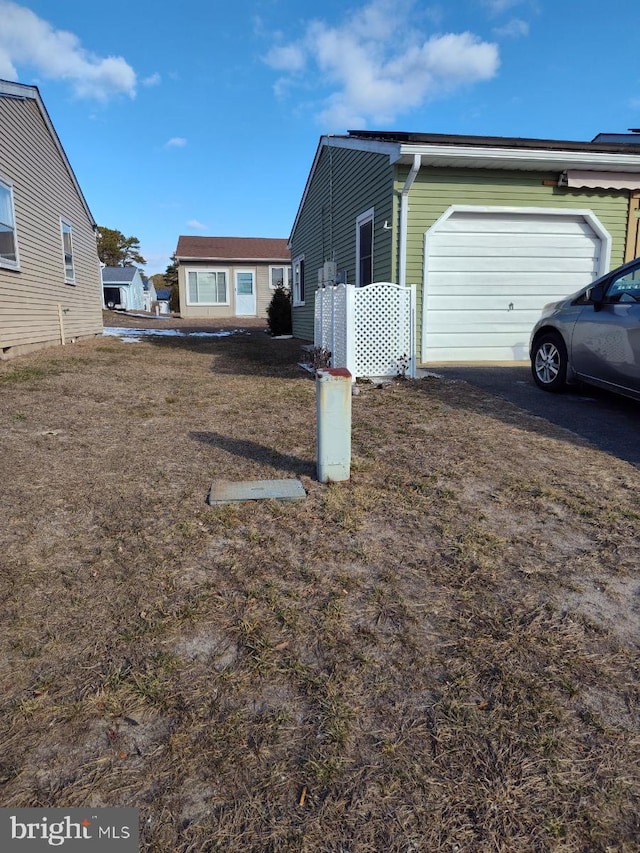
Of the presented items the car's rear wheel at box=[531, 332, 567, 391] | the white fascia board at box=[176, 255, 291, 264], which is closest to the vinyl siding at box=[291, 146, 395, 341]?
the car's rear wheel at box=[531, 332, 567, 391]

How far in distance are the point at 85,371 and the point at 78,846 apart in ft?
26.7

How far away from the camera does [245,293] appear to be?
93.8 feet

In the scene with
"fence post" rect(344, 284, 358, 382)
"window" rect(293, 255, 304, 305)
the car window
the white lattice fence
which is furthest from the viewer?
"window" rect(293, 255, 304, 305)

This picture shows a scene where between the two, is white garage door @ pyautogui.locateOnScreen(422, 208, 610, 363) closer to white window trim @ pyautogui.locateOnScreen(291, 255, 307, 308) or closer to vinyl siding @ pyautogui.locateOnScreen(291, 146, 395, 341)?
vinyl siding @ pyautogui.locateOnScreen(291, 146, 395, 341)

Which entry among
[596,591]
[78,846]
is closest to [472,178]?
[596,591]

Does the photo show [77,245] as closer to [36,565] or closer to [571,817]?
[36,565]

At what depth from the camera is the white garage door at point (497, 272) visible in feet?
28.5

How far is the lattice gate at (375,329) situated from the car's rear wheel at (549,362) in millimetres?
1735

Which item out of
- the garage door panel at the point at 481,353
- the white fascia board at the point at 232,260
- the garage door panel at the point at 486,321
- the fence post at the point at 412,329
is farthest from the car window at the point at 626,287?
the white fascia board at the point at 232,260

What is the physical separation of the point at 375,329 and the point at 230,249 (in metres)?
22.7

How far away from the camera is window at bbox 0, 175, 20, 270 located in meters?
9.29

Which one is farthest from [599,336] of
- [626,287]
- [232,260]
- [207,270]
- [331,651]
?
[207,270]

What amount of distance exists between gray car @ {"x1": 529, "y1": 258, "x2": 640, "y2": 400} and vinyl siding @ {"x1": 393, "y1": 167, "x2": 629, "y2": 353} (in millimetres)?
2698

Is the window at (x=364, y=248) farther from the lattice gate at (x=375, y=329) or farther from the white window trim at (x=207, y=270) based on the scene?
the white window trim at (x=207, y=270)
